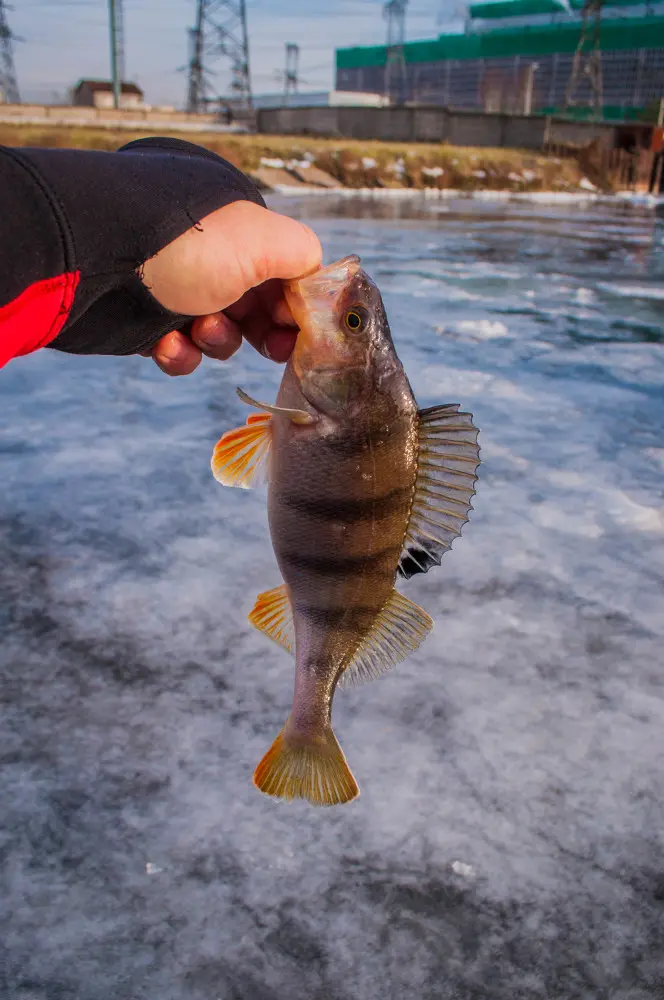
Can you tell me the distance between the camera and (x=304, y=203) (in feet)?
63.5

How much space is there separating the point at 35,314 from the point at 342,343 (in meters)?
0.61

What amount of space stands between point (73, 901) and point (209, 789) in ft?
1.41

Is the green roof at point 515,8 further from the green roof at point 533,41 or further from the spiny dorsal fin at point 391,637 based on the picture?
the spiny dorsal fin at point 391,637

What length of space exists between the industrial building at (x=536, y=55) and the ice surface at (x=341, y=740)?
73918 mm

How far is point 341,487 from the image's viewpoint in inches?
59.6

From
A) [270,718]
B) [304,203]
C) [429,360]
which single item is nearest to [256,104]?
[304,203]

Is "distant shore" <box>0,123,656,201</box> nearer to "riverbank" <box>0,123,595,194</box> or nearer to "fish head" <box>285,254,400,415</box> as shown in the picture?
"riverbank" <box>0,123,595,194</box>

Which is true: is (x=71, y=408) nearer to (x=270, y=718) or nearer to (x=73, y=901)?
(x=270, y=718)

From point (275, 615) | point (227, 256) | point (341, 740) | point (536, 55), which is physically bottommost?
point (341, 740)

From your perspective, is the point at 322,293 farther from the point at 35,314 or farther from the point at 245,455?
the point at 35,314

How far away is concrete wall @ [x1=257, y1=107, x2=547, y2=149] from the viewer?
3431cm

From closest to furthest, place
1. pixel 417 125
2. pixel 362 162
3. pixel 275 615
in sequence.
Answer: pixel 275 615 → pixel 362 162 → pixel 417 125

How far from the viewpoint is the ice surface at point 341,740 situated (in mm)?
1609

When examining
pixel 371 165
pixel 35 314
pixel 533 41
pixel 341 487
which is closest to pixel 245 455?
pixel 341 487
